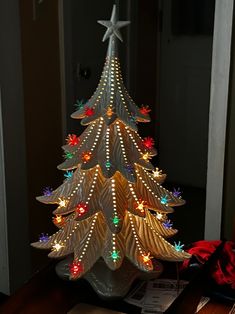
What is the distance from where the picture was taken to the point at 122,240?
4.76 ft

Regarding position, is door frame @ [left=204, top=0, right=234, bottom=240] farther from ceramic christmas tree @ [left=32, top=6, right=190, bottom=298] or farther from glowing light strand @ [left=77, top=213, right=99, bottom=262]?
glowing light strand @ [left=77, top=213, right=99, bottom=262]

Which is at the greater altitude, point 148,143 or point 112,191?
point 148,143

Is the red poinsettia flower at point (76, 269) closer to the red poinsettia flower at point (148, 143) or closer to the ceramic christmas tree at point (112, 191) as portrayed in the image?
the ceramic christmas tree at point (112, 191)

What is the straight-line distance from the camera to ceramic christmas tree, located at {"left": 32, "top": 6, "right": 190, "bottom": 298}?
55.0 inches

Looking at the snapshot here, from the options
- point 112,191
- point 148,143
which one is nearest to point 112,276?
point 112,191

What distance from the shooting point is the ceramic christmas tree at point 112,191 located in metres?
1.40

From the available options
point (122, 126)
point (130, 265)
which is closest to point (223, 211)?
point (130, 265)

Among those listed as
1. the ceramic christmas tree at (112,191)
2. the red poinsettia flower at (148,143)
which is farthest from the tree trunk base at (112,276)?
the red poinsettia flower at (148,143)

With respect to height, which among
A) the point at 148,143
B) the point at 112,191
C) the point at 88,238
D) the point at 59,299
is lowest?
the point at 59,299

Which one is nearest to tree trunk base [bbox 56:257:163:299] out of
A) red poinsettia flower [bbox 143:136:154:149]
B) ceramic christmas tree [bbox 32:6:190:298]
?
ceramic christmas tree [bbox 32:6:190:298]

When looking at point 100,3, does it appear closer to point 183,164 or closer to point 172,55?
point 172,55

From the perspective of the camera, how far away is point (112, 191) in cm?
141

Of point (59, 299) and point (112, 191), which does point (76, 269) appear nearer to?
point (59, 299)

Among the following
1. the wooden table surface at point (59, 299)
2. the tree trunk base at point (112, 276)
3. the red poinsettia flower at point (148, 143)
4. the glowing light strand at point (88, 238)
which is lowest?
the wooden table surface at point (59, 299)
